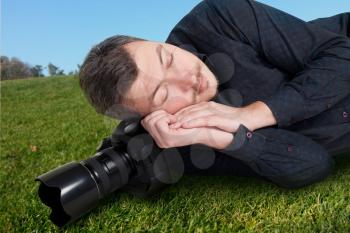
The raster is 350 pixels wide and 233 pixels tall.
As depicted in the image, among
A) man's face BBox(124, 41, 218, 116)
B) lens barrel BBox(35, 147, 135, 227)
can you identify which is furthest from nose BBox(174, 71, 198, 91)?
lens barrel BBox(35, 147, 135, 227)

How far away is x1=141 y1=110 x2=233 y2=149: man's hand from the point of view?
97.6 inches

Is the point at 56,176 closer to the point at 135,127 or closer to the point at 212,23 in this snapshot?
the point at 135,127

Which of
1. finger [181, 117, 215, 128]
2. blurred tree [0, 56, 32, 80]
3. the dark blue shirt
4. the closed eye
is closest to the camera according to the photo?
finger [181, 117, 215, 128]

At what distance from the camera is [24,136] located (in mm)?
5938

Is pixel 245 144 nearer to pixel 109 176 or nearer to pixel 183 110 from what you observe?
pixel 183 110

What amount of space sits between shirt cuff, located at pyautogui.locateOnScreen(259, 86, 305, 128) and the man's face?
0.40 meters

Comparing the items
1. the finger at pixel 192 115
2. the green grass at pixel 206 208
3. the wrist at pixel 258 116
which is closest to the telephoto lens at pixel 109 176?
the green grass at pixel 206 208

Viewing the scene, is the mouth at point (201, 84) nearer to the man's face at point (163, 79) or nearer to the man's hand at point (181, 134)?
the man's face at point (163, 79)

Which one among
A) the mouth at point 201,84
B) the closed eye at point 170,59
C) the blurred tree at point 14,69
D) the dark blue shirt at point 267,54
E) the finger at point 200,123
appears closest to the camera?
the finger at point 200,123

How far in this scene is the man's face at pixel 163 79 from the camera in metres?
2.54

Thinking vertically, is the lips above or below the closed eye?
below

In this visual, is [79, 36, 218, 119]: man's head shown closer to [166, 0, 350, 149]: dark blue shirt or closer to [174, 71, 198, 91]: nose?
[174, 71, 198, 91]: nose

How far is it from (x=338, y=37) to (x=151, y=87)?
119cm

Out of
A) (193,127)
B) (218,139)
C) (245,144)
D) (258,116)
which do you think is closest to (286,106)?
(258,116)
